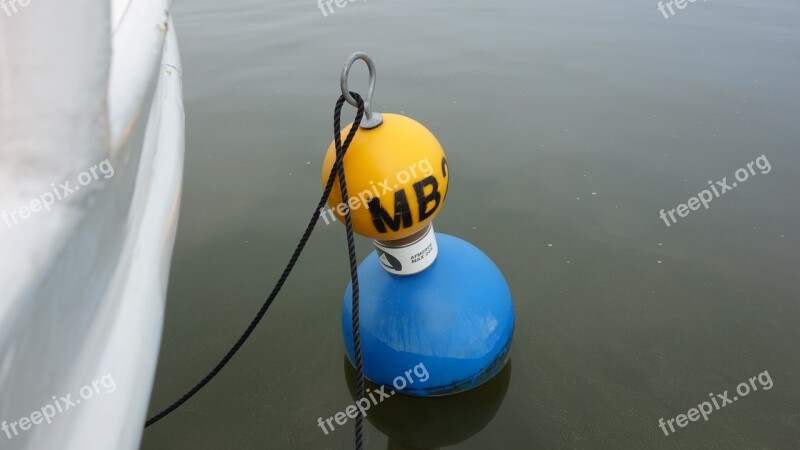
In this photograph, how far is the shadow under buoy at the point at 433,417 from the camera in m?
2.11

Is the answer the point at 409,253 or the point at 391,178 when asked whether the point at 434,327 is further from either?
the point at 391,178

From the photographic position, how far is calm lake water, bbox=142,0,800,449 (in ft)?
7.15

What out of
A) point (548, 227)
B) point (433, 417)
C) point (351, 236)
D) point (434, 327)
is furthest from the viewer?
point (548, 227)

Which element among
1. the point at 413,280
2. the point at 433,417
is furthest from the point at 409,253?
the point at 433,417

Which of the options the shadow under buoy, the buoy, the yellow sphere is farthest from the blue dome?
the yellow sphere

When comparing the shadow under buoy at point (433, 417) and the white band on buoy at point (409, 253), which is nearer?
the white band on buoy at point (409, 253)

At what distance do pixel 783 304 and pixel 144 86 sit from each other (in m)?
2.85

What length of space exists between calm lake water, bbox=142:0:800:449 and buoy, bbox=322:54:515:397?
28cm

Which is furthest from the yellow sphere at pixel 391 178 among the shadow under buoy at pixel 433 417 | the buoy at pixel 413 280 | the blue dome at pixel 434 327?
the shadow under buoy at pixel 433 417

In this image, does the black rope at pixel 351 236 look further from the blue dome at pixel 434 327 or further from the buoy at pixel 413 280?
the blue dome at pixel 434 327

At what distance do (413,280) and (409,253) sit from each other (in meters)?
0.13

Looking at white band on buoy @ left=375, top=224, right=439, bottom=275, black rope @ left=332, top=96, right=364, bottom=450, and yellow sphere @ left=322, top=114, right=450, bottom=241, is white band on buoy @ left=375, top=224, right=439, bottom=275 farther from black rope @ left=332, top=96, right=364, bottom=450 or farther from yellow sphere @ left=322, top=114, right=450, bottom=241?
black rope @ left=332, top=96, right=364, bottom=450

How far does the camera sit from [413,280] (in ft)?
6.60

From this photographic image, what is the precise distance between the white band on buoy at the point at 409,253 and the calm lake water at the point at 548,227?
1.95ft
